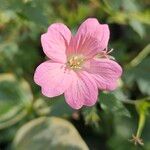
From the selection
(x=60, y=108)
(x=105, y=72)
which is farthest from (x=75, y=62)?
(x=60, y=108)

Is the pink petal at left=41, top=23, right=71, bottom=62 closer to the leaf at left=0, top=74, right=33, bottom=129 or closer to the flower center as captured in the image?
the flower center

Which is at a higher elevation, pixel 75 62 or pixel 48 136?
pixel 75 62

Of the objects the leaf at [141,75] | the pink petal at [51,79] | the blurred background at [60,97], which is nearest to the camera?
the pink petal at [51,79]

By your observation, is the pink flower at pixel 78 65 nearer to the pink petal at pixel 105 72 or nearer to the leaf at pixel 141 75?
the pink petal at pixel 105 72

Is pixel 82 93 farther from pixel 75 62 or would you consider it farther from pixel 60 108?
pixel 60 108

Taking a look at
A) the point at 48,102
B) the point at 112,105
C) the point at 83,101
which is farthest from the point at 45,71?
Answer: the point at 48,102

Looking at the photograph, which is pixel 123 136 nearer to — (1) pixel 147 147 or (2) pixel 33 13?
(1) pixel 147 147

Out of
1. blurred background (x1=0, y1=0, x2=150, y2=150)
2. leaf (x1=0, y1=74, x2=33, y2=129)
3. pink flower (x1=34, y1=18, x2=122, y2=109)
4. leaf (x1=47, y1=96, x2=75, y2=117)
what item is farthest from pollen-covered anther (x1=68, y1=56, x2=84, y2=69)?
leaf (x1=0, y1=74, x2=33, y2=129)

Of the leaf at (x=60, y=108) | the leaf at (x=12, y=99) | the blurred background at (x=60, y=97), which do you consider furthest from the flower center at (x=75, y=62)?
the leaf at (x=12, y=99)
